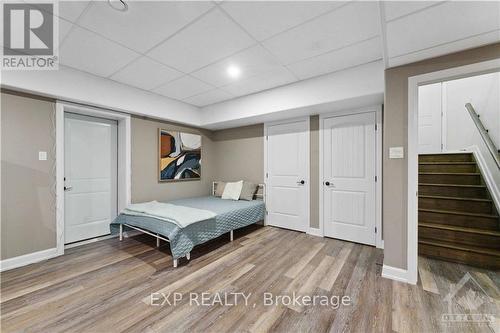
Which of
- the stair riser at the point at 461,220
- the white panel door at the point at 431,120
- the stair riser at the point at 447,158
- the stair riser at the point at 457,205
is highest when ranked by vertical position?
the white panel door at the point at 431,120

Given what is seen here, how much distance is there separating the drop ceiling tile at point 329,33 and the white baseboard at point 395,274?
2401 mm

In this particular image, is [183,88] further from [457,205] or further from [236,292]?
[457,205]

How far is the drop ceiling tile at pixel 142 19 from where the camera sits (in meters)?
1.64

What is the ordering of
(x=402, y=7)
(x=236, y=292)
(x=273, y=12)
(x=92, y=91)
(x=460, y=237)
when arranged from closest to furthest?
(x=402, y=7), (x=273, y=12), (x=236, y=292), (x=460, y=237), (x=92, y=91)

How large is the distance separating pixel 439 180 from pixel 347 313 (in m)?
2.91

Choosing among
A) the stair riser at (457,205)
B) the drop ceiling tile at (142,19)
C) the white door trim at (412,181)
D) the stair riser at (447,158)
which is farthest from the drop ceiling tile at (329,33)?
the stair riser at (447,158)

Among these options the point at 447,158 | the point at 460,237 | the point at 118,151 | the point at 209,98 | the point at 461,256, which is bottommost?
the point at 461,256

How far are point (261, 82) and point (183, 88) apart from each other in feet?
4.20

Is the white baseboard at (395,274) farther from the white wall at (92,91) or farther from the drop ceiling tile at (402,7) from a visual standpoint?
the white wall at (92,91)

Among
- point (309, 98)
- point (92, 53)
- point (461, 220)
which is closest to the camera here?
point (92, 53)

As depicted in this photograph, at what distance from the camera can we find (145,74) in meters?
2.85

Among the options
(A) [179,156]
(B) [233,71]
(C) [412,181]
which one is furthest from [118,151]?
(C) [412,181]

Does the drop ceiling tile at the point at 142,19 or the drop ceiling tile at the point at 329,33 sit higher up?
the drop ceiling tile at the point at 142,19

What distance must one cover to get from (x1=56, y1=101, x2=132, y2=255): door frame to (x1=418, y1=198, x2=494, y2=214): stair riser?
15.4 ft
